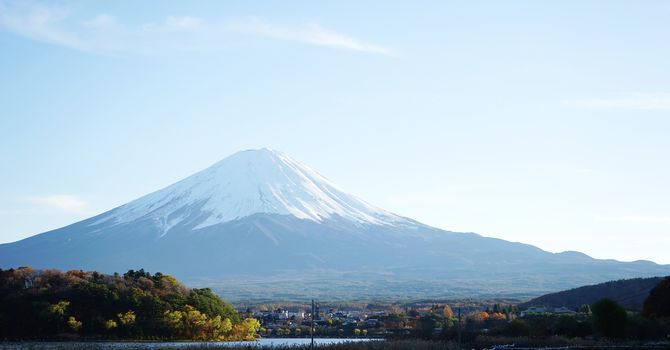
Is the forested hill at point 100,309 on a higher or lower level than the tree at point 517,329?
higher

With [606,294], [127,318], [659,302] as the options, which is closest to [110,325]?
[127,318]

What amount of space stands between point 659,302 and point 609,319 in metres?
7.24

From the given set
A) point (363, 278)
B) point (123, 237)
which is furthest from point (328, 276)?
point (123, 237)

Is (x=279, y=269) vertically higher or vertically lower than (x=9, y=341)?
higher

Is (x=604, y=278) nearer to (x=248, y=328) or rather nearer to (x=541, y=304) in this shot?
(x=541, y=304)

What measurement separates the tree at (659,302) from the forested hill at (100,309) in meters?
19.1

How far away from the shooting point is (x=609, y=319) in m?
42.5

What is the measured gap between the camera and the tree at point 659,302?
47.9m

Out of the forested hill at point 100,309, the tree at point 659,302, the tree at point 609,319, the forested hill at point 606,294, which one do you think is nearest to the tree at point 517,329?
the tree at point 609,319

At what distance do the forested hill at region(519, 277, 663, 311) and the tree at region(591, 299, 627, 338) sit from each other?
30.3 metres

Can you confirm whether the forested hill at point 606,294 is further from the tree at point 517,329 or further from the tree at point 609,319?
the tree at point 609,319

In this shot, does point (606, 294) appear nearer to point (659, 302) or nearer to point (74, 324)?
point (659, 302)

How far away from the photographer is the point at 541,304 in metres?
80.6

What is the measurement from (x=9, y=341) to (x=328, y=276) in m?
138
